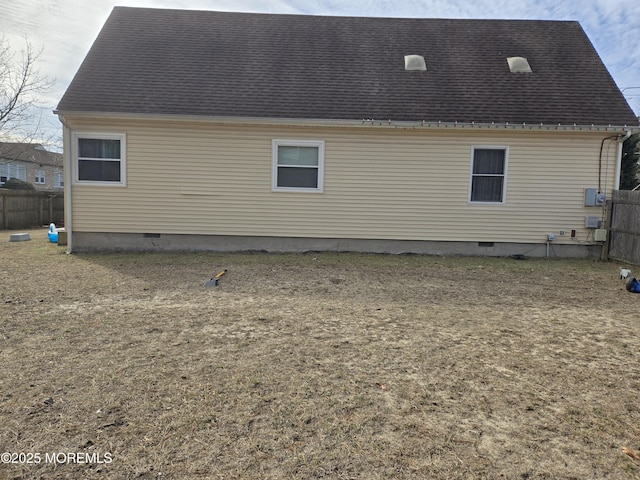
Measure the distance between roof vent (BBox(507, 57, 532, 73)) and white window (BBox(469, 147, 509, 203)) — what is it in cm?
275

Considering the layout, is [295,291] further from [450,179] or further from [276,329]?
[450,179]

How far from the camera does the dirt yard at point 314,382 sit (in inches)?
91.2

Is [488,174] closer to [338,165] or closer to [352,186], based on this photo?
[352,186]

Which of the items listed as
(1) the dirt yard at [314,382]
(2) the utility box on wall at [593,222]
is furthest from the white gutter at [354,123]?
(1) the dirt yard at [314,382]

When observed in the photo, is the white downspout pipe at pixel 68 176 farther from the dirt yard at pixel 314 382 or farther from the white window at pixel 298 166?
the white window at pixel 298 166

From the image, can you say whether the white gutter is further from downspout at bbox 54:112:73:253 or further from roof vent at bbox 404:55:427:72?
roof vent at bbox 404:55:427:72

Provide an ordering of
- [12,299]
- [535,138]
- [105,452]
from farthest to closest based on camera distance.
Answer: [535,138]
[12,299]
[105,452]

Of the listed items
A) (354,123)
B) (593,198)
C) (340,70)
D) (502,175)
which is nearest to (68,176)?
(354,123)

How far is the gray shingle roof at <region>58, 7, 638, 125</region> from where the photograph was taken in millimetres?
9609

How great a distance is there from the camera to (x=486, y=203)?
9.76 m

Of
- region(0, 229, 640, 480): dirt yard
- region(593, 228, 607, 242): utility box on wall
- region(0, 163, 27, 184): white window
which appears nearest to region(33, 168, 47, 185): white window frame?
region(0, 163, 27, 184): white window

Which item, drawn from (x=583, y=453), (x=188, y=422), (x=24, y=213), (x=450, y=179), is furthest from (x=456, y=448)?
(x=24, y=213)

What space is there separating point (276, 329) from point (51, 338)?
7.36 feet

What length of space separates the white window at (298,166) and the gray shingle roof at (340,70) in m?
0.73
